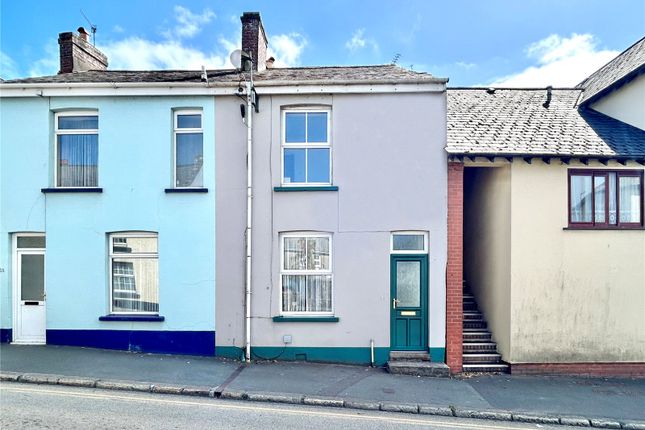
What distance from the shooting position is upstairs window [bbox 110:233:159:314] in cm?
858

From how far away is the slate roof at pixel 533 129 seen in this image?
8.23m

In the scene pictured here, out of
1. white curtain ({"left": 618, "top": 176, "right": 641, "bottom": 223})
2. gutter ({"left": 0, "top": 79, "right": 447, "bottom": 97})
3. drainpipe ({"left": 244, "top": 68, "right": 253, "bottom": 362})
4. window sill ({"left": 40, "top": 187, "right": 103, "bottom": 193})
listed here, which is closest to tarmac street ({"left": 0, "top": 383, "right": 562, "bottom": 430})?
drainpipe ({"left": 244, "top": 68, "right": 253, "bottom": 362})

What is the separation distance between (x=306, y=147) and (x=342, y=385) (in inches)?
203

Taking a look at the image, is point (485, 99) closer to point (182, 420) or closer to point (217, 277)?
point (217, 277)

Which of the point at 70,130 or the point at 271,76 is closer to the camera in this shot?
the point at 70,130

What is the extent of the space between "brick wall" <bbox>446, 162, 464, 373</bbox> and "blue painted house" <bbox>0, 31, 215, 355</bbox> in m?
5.33

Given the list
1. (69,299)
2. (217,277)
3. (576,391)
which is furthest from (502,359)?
(69,299)

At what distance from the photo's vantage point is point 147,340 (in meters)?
8.34

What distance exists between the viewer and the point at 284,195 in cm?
841

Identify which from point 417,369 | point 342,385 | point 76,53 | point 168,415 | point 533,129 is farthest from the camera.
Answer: point 76,53

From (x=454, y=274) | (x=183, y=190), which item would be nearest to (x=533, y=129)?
(x=454, y=274)

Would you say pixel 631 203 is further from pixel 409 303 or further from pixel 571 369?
pixel 409 303

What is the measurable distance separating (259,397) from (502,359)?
5695mm

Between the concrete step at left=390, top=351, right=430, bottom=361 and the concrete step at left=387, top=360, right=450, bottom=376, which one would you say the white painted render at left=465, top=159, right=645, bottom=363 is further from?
the concrete step at left=390, top=351, right=430, bottom=361
